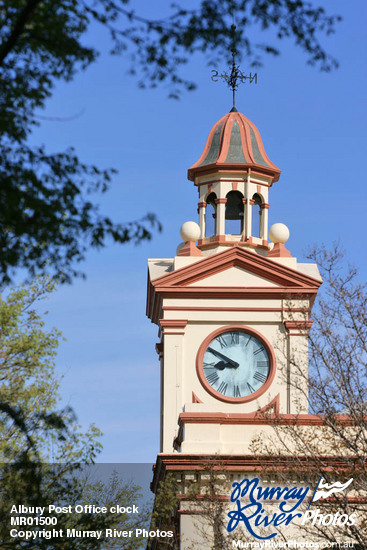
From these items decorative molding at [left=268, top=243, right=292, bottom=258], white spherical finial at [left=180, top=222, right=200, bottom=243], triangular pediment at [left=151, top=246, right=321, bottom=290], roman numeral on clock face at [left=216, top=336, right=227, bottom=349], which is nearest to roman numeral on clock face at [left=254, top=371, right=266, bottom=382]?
roman numeral on clock face at [left=216, top=336, right=227, bottom=349]

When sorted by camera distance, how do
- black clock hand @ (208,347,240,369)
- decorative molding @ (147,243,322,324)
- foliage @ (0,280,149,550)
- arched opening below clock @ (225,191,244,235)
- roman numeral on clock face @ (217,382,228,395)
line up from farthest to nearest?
arched opening below clock @ (225,191,244,235), decorative molding @ (147,243,322,324), black clock hand @ (208,347,240,369), roman numeral on clock face @ (217,382,228,395), foliage @ (0,280,149,550)

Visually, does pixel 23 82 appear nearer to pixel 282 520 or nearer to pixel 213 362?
pixel 282 520

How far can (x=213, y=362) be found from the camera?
3441 centimetres

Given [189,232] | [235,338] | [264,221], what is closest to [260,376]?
[235,338]

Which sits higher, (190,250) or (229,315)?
(190,250)

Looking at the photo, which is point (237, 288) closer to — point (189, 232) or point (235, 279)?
point (235, 279)

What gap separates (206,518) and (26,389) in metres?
9.04

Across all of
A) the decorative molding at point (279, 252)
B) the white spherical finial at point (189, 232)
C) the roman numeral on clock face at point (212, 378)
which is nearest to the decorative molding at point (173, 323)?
the roman numeral on clock face at point (212, 378)

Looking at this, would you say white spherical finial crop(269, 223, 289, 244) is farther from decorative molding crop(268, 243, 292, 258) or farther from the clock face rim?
the clock face rim

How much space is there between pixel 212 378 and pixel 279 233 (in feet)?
16.0

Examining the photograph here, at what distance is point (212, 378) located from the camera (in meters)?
34.2

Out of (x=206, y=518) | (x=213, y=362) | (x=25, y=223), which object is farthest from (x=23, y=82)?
(x=213, y=362)

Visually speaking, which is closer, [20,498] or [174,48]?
[174,48]

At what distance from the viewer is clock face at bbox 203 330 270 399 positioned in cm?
3419
